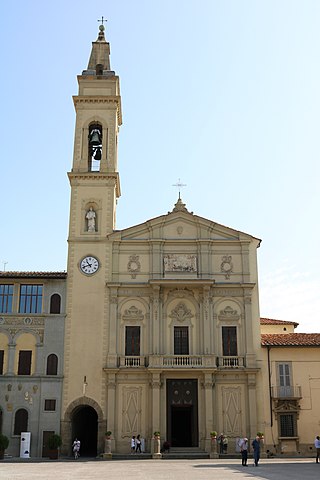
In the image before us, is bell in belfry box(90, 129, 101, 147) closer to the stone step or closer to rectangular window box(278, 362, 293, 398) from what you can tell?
rectangular window box(278, 362, 293, 398)

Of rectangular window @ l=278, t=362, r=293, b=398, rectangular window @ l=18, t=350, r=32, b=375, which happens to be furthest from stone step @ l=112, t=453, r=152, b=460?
rectangular window @ l=278, t=362, r=293, b=398

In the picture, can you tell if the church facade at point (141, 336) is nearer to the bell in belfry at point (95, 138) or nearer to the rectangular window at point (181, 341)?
the rectangular window at point (181, 341)

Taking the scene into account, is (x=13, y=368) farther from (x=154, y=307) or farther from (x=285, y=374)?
(x=285, y=374)

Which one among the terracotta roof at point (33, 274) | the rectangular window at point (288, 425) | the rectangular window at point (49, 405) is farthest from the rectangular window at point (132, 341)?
the rectangular window at point (288, 425)

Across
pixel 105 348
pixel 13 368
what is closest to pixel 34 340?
pixel 13 368

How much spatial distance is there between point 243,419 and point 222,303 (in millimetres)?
7088

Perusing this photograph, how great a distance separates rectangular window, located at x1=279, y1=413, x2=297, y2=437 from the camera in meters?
35.2

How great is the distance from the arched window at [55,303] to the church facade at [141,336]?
0.83ft

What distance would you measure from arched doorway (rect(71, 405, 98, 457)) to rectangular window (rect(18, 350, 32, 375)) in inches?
151

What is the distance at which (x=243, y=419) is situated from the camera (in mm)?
35312

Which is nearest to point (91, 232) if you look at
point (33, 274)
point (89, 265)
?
point (89, 265)

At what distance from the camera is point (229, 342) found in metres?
36.9

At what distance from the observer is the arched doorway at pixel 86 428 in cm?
3659

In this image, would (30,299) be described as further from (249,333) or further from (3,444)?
(249,333)
